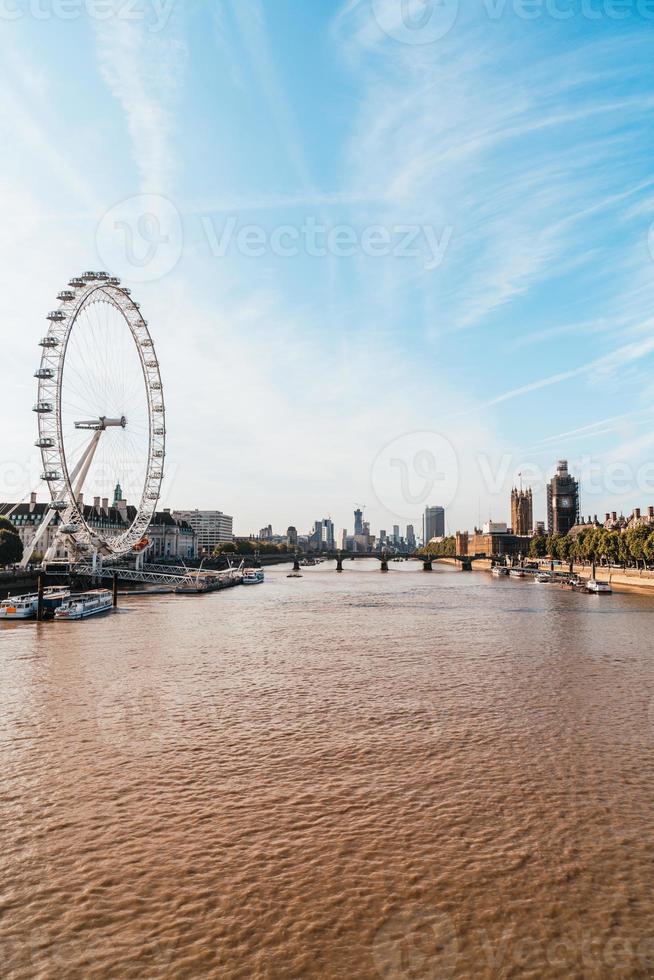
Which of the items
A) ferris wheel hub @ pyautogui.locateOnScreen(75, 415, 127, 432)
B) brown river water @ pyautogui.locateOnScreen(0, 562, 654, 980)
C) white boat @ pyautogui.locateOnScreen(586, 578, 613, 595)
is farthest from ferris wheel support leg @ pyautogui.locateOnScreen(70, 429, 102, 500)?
white boat @ pyautogui.locateOnScreen(586, 578, 613, 595)

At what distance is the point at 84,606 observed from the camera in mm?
61750

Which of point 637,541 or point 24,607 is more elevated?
point 637,541

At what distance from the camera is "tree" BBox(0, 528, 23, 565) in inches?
3501

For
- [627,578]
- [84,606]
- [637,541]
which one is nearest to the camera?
[84,606]

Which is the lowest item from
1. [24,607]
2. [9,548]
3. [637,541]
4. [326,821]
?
[326,821]

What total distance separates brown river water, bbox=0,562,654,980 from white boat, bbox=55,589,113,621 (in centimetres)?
2374

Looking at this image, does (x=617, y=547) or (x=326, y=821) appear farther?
(x=617, y=547)

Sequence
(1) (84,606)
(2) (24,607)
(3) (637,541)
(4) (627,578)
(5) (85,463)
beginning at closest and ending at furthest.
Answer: (2) (24,607) → (1) (84,606) → (5) (85,463) → (3) (637,541) → (4) (627,578)

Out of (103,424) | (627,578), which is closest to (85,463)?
(103,424)

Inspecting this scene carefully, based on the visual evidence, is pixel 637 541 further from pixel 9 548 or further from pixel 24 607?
pixel 9 548

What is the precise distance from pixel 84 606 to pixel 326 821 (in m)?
50.6

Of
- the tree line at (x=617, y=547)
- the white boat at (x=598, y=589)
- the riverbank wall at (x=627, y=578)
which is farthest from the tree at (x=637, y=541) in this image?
the white boat at (x=598, y=589)

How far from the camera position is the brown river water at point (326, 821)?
1156 centimetres

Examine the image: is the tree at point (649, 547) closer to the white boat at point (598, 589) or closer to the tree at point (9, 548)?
the white boat at point (598, 589)
